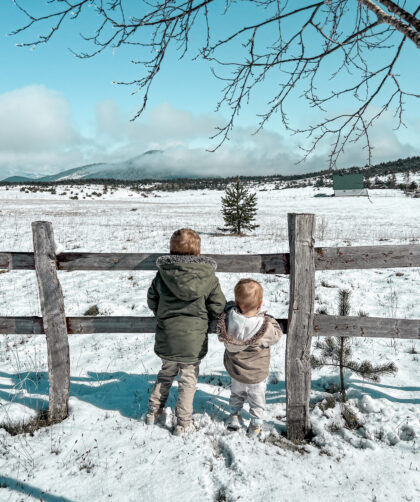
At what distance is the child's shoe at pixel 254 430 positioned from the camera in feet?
10.4

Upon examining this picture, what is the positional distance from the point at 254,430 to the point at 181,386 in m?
0.81

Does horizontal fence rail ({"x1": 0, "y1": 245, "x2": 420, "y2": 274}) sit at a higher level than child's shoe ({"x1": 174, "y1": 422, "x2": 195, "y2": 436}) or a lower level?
higher

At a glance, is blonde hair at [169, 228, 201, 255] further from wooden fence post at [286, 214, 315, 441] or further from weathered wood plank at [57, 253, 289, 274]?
wooden fence post at [286, 214, 315, 441]

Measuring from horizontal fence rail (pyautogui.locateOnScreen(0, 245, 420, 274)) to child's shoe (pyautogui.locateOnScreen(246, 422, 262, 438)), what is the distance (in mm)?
1474

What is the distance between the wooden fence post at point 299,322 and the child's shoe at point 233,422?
0.49 m

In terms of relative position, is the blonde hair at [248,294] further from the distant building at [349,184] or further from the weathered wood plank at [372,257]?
the distant building at [349,184]

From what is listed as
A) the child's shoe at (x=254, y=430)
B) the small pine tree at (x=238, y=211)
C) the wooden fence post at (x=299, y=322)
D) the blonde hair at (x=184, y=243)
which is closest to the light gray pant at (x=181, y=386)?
the child's shoe at (x=254, y=430)

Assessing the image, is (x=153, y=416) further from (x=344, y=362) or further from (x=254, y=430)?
(x=344, y=362)

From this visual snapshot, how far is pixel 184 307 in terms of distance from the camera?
3.12 m

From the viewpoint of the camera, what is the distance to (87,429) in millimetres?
3266

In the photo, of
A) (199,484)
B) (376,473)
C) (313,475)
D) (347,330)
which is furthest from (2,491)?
(347,330)

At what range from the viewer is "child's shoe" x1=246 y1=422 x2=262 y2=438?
3.17 metres

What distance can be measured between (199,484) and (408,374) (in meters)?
3.10

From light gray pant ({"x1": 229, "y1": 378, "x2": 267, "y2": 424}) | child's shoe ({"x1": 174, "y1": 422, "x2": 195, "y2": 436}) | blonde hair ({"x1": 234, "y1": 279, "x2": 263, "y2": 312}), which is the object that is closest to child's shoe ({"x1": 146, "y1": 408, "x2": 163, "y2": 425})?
child's shoe ({"x1": 174, "y1": 422, "x2": 195, "y2": 436})
